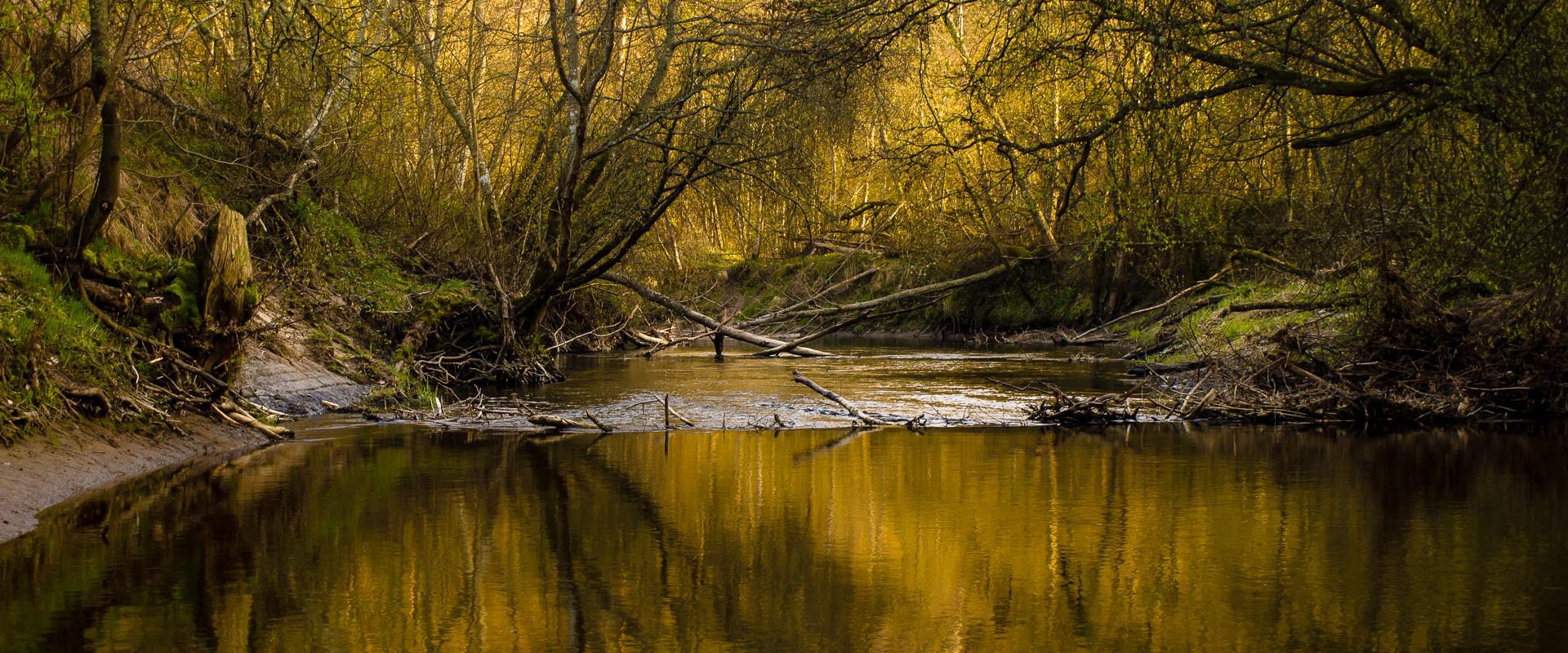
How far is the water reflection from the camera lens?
5414 mm

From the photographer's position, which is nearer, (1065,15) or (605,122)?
(1065,15)

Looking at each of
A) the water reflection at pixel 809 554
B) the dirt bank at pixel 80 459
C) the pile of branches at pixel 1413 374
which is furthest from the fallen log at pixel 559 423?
the pile of branches at pixel 1413 374

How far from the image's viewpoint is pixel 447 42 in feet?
53.6

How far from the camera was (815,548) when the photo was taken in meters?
7.16

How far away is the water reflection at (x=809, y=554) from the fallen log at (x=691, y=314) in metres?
8.51

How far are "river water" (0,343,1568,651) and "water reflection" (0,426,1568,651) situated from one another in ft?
0.08

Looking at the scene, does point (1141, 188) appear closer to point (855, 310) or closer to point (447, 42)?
point (447, 42)

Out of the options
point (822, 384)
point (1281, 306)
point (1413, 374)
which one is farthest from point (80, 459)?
point (1281, 306)

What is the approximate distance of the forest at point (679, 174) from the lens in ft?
31.8

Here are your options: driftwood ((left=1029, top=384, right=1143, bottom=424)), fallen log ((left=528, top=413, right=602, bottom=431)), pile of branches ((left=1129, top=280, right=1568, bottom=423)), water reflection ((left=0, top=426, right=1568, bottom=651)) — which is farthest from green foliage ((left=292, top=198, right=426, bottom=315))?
pile of branches ((left=1129, top=280, right=1568, bottom=423))

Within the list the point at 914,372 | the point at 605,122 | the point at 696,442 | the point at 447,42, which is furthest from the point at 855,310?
the point at 696,442

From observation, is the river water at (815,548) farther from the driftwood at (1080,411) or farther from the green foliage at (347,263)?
the green foliage at (347,263)

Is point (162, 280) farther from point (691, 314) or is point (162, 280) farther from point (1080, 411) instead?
point (691, 314)

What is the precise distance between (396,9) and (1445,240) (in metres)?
11.1
